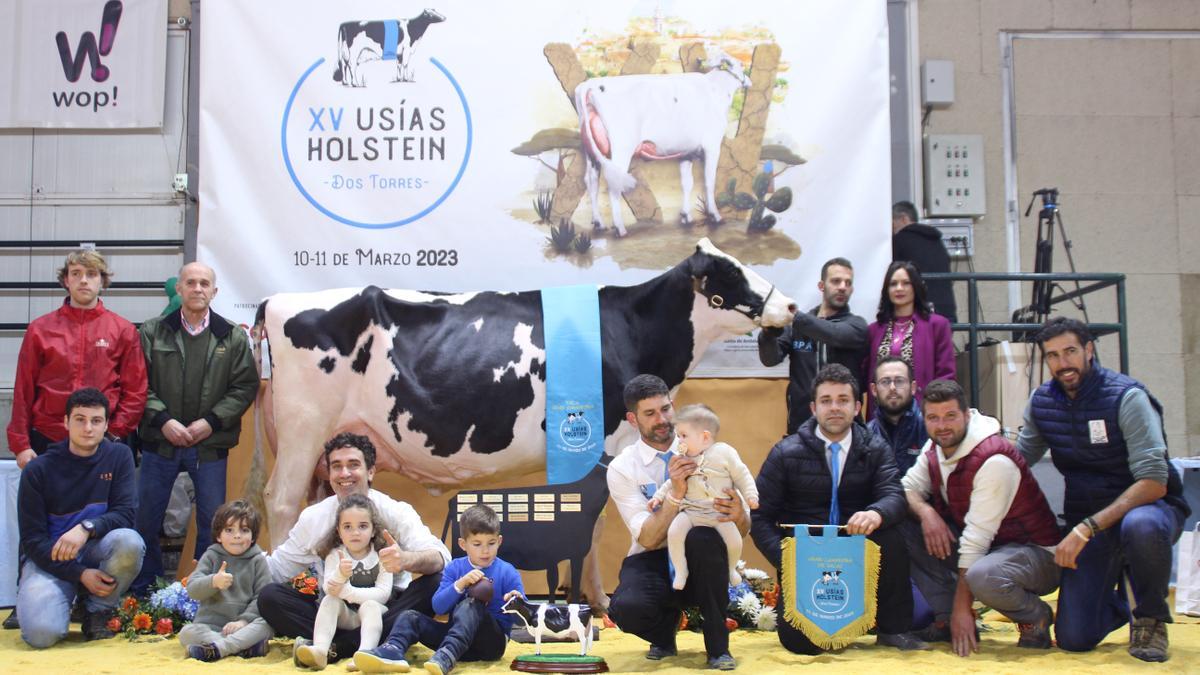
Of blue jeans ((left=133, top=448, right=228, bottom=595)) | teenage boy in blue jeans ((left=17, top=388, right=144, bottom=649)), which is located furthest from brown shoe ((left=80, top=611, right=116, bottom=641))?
blue jeans ((left=133, top=448, right=228, bottom=595))

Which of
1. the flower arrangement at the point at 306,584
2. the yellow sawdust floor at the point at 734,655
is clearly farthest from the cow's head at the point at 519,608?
the flower arrangement at the point at 306,584

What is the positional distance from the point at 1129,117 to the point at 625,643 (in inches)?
218

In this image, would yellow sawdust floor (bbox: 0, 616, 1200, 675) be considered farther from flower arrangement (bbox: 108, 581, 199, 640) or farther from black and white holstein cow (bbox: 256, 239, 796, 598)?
black and white holstein cow (bbox: 256, 239, 796, 598)

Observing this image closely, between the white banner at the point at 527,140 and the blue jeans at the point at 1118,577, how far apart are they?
2.45m

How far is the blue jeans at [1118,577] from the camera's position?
4750 millimetres

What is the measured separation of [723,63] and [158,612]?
14.6 feet

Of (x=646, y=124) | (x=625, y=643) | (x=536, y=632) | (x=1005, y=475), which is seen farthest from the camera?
(x=646, y=124)

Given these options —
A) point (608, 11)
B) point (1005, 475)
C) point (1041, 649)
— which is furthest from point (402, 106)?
point (1041, 649)

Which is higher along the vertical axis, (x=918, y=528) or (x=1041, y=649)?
(x=918, y=528)

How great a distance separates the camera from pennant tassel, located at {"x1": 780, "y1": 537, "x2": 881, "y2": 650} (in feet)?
15.3

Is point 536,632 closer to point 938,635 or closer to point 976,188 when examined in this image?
point 938,635

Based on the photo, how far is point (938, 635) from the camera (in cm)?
495

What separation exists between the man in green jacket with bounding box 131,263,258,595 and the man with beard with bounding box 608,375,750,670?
98.7 inches

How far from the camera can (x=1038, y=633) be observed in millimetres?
4902
